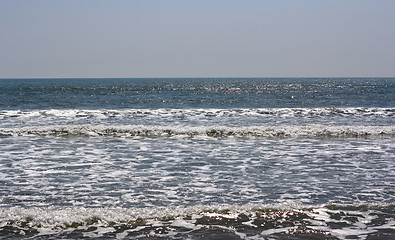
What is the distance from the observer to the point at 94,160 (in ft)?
36.0

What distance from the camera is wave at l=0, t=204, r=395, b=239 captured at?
5.38 metres

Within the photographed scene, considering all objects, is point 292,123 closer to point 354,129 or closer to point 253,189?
point 354,129

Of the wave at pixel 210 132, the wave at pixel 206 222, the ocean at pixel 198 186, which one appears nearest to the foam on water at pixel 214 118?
the wave at pixel 210 132

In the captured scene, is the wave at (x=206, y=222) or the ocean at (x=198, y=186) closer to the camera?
the wave at (x=206, y=222)

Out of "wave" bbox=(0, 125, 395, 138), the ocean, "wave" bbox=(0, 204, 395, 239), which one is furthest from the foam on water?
"wave" bbox=(0, 204, 395, 239)

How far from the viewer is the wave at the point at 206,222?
538 centimetres

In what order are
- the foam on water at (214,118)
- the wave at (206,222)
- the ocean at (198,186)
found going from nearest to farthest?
the wave at (206,222), the ocean at (198,186), the foam on water at (214,118)

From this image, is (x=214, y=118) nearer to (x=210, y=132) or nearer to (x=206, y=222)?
(x=210, y=132)

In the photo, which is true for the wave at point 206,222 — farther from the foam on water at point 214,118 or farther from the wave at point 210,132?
the foam on water at point 214,118

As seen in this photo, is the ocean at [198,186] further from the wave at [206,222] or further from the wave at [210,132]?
the wave at [210,132]

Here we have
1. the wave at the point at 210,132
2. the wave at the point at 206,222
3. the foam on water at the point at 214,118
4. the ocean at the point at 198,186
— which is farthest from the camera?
the foam on water at the point at 214,118

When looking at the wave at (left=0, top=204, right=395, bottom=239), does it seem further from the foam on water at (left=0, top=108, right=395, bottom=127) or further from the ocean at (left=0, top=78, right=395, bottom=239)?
the foam on water at (left=0, top=108, right=395, bottom=127)

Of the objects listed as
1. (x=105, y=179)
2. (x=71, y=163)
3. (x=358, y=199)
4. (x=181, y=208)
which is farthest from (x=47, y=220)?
(x=358, y=199)

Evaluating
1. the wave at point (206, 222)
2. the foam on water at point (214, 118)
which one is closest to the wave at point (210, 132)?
the foam on water at point (214, 118)
